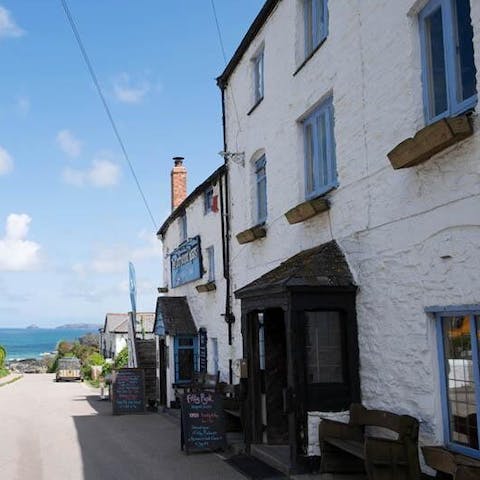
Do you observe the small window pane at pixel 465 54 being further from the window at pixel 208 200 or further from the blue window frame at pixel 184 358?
the blue window frame at pixel 184 358

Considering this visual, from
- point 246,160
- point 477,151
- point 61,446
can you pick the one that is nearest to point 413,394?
point 477,151

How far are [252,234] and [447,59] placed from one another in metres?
6.39

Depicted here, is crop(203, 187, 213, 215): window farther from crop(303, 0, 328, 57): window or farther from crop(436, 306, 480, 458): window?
crop(436, 306, 480, 458): window

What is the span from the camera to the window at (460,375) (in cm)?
625

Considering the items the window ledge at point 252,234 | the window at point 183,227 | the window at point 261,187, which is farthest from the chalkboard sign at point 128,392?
the window at point 261,187

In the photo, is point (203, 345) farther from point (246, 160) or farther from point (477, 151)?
point (477, 151)

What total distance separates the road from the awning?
2.49 m

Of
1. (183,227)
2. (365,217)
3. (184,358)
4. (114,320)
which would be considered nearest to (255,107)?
(365,217)

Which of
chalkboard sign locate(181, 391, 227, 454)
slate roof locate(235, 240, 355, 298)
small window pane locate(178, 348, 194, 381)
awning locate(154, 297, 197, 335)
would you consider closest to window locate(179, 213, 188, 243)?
awning locate(154, 297, 197, 335)

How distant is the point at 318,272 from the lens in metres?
8.59

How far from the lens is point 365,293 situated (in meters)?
8.34

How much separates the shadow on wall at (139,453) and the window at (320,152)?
15.3 feet

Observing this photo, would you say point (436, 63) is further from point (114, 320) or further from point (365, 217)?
point (114, 320)

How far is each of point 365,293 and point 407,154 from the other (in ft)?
7.30
